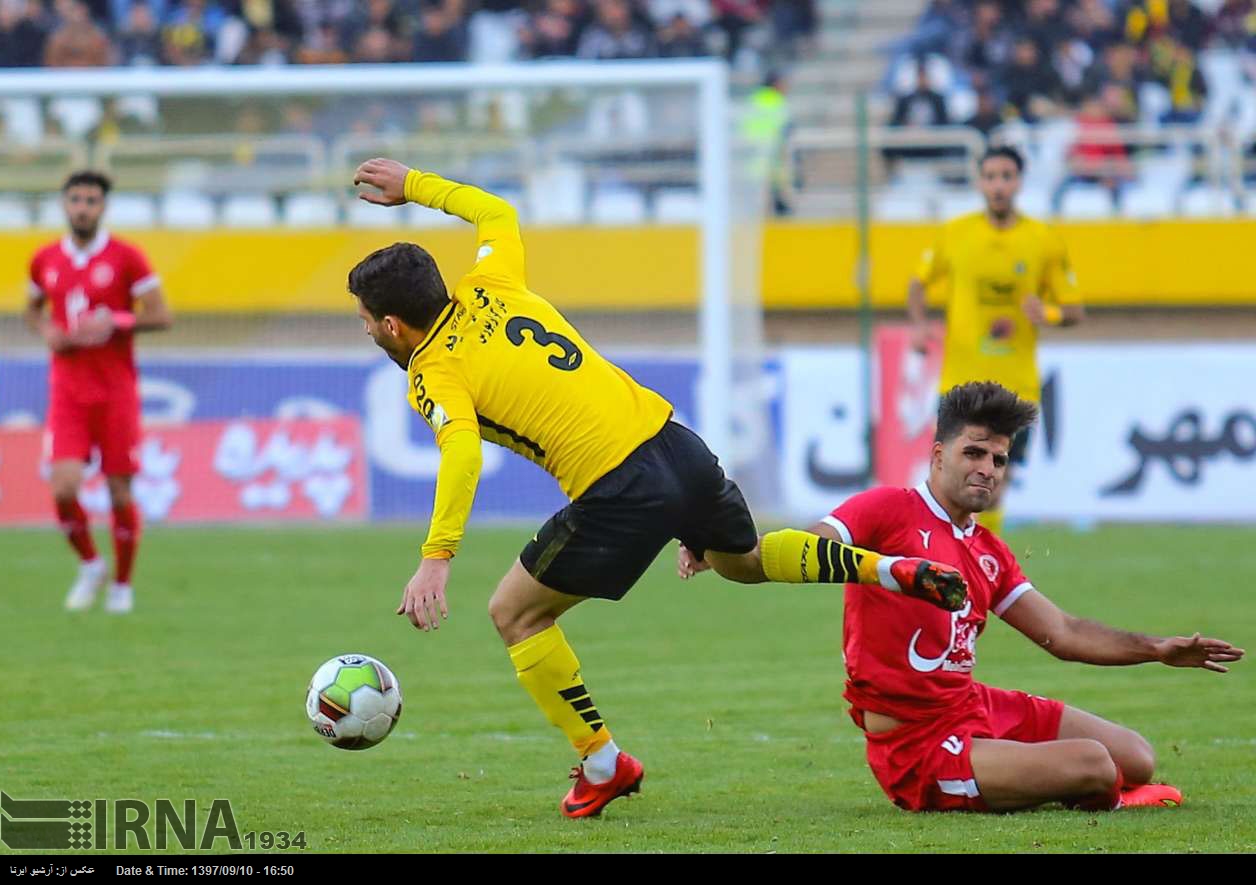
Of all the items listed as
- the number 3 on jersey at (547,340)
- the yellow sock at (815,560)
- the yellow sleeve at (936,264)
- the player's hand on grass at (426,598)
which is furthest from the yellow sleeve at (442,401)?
the yellow sleeve at (936,264)

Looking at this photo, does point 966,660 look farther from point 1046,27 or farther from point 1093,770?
point 1046,27

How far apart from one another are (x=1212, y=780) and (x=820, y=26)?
18244mm

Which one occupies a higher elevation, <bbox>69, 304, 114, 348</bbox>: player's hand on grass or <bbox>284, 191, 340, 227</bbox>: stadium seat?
<bbox>284, 191, 340, 227</bbox>: stadium seat

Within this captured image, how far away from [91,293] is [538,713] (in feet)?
16.2

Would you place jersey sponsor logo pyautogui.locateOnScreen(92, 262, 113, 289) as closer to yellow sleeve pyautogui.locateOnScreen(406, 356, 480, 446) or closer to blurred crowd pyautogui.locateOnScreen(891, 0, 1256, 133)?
yellow sleeve pyautogui.locateOnScreen(406, 356, 480, 446)

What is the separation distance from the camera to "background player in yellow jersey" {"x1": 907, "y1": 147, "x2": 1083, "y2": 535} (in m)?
12.2

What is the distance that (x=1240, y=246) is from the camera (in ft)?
66.0

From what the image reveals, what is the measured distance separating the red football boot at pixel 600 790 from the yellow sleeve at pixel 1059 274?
6821 mm

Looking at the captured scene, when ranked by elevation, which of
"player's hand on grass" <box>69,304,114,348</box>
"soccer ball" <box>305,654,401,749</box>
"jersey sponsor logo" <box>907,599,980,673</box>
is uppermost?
"player's hand on grass" <box>69,304,114,348</box>

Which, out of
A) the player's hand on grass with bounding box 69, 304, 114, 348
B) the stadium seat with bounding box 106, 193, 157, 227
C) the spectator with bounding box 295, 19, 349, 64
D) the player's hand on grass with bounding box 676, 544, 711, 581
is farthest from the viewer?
the spectator with bounding box 295, 19, 349, 64

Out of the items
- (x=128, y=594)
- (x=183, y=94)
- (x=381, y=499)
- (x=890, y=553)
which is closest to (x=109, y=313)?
(x=128, y=594)

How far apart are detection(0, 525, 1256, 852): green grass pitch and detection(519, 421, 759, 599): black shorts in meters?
0.77

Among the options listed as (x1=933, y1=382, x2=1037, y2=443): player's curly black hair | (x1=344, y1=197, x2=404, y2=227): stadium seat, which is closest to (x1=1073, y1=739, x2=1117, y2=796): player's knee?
(x1=933, y1=382, x2=1037, y2=443): player's curly black hair

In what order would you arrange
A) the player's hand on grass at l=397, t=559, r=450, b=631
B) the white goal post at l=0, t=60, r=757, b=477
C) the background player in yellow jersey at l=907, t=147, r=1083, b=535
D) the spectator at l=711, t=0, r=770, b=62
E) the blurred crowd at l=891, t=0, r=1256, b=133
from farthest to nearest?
the spectator at l=711, t=0, r=770, b=62
the blurred crowd at l=891, t=0, r=1256, b=133
the white goal post at l=0, t=60, r=757, b=477
the background player in yellow jersey at l=907, t=147, r=1083, b=535
the player's hand on grass at l=397, t=559, r=450, b=631
